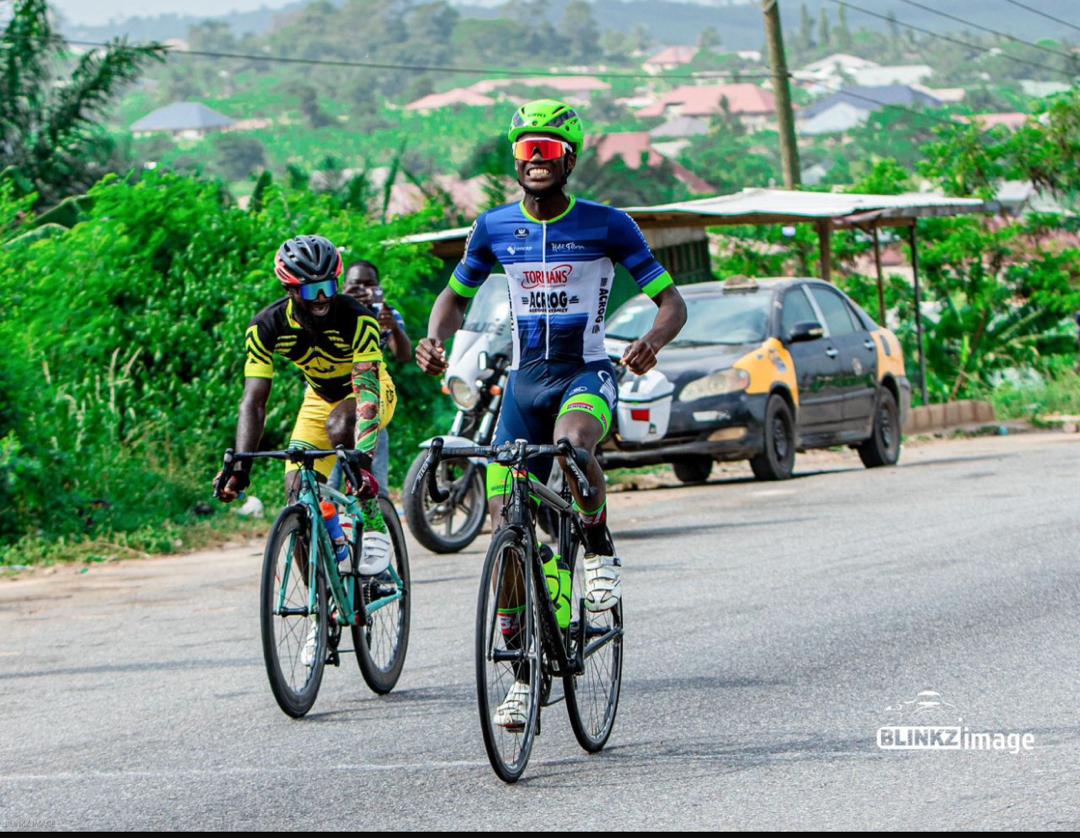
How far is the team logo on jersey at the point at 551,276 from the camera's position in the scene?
25.0ft

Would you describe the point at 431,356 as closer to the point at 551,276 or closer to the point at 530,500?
the point at 551,276

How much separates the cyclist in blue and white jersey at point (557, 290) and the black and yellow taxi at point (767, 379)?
8.40 metres

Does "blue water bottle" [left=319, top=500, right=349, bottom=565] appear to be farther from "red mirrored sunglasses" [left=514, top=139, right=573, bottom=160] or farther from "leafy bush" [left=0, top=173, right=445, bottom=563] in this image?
"leafy bush" [left=0, top=173, right=445, bottom=563]

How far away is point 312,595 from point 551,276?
1.67 meters

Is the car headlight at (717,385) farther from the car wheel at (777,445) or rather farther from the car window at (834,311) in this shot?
the car window at (834,311)

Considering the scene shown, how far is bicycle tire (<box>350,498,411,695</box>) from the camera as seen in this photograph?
28.5ft

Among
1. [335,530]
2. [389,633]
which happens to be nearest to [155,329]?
[389,633]

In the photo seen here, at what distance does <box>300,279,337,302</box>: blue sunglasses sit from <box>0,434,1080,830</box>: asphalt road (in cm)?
171

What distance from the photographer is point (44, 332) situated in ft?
54.5

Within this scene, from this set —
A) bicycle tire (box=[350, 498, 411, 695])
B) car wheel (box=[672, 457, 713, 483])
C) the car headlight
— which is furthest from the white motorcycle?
car wheel (box=[672, 457, 713, 483])

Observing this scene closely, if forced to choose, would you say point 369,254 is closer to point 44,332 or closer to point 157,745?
Result: point 44,332

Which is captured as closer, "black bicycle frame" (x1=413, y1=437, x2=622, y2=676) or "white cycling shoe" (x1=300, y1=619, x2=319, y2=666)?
"black bicycle frame" (x1=413, y1=437, x2=622, y2=676)

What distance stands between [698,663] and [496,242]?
248 cm

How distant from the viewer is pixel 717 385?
18.1 meters
